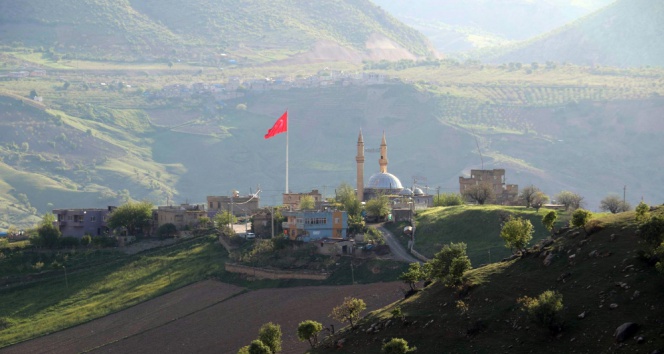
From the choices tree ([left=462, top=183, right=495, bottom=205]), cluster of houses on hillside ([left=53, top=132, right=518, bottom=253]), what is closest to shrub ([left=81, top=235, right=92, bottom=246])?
cluster of houses on hillside ([left=53, top=132, right=518, bottom=253])

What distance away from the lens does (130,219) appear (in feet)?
431

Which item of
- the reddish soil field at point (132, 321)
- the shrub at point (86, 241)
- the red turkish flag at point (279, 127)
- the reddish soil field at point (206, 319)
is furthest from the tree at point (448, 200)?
the shrub at point (86, 241)

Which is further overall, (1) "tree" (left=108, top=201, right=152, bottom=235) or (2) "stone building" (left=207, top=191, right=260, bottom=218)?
(2) "stone building" (left=207, top=191, right=260, bottom=218)

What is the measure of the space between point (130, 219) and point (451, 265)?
215 ft

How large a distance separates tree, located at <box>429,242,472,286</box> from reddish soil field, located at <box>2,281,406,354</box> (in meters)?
6.38

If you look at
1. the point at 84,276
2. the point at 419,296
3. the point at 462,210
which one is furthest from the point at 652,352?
the point at 84,276

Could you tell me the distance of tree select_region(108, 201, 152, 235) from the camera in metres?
131

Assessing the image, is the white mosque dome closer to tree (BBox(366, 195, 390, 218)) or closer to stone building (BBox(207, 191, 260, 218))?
stone building (BBox(207, 191, 260, 218))

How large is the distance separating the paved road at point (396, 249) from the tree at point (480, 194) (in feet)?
63.1

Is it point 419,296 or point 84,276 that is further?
point 84,276

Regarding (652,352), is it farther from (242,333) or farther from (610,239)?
(242,333)

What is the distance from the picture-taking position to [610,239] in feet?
216

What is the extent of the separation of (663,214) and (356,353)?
16.8m

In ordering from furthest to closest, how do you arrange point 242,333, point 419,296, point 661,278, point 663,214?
point 242,333 → point 419,296 → point 663,214 → point 661,278
